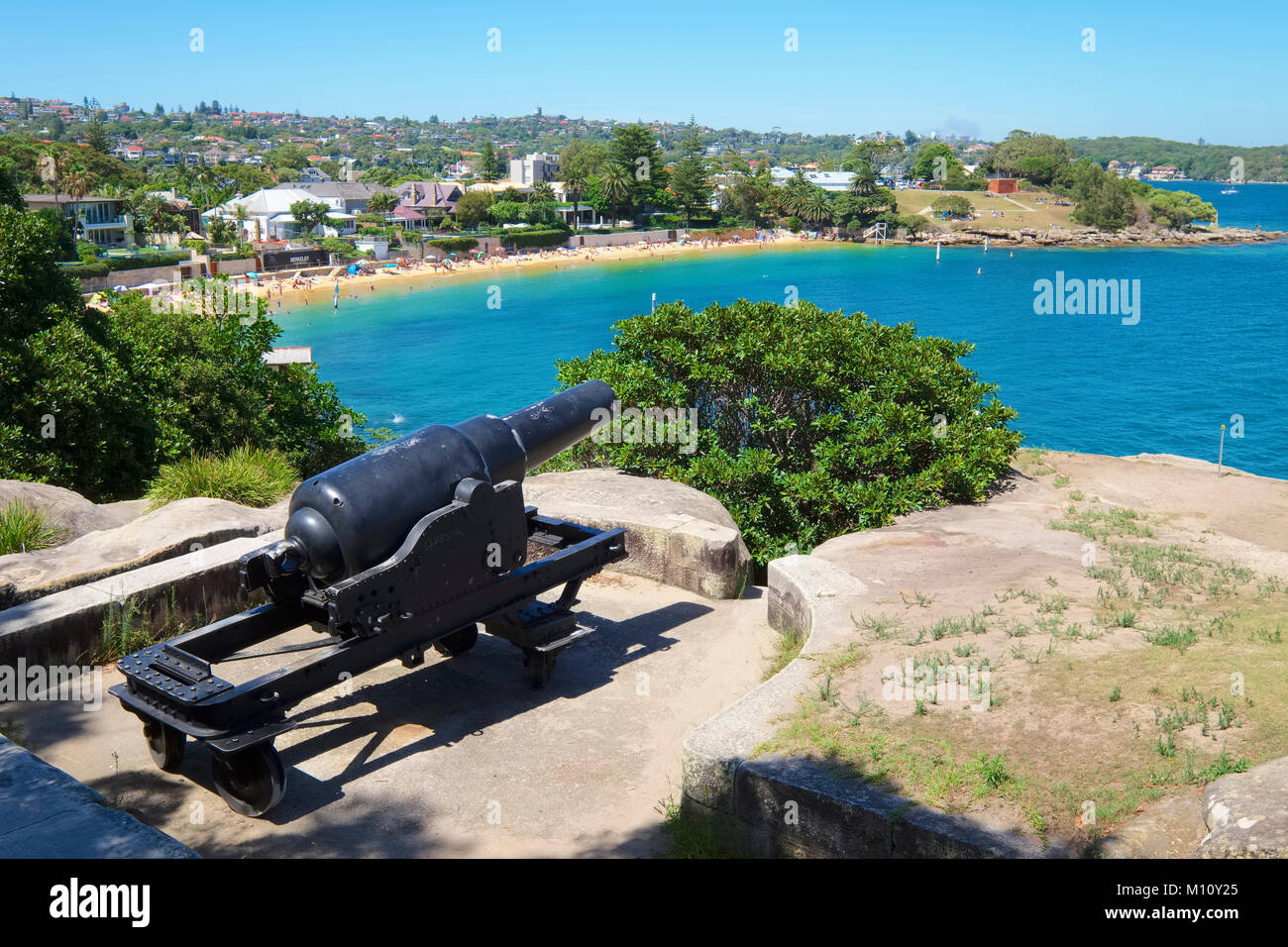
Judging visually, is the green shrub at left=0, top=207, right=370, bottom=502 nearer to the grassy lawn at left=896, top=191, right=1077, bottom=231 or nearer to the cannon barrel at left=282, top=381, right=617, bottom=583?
the cannon barrel at left=282, top=381, right=617, bottom=583

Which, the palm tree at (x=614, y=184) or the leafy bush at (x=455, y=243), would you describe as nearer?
the leafy bush at (x=455, y=243)

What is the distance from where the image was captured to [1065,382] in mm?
51281

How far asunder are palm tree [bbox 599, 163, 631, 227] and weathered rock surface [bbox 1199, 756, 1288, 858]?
356 ft

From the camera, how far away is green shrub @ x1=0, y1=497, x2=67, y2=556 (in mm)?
7613

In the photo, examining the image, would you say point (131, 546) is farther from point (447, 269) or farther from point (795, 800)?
point (447, 269)

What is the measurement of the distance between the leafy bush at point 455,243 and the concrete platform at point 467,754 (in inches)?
3527

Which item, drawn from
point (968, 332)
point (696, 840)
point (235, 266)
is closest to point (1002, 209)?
point (968, 332)

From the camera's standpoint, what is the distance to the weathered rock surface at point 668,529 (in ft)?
26.6

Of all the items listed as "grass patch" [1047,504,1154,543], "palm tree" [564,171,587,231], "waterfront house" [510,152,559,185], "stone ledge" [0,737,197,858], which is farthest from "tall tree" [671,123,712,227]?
"stone ledge" [0,737,197,858]

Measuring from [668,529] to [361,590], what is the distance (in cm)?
333

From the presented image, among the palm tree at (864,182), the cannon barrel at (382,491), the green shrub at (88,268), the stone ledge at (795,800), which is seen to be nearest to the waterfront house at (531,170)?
the palm tree at (864,182)

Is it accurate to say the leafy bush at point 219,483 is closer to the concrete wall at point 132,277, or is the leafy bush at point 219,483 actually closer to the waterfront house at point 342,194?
the concrete wall at point 132,277
